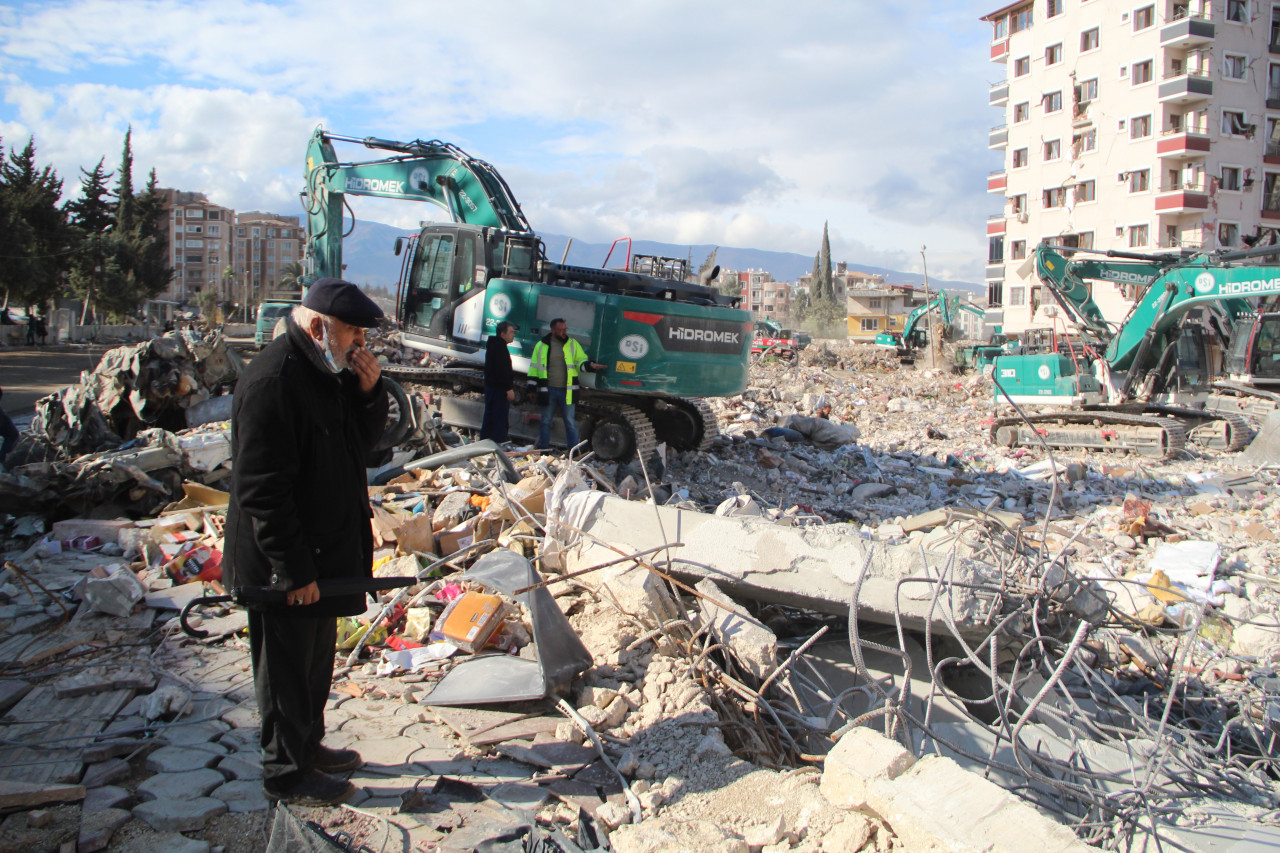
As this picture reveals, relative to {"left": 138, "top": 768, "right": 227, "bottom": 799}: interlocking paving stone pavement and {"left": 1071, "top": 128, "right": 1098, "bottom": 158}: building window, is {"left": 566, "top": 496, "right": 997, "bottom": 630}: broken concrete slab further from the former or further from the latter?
{"left": 1071, "top": 128, "right": 1098, "bottom": 158}: building window

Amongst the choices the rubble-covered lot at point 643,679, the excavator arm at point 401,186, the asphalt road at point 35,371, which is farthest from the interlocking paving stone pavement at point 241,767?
the asphalt road at point 35,371

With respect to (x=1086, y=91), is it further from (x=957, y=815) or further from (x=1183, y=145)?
(x=957, y=815)

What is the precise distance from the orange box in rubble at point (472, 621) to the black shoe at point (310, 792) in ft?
3.91

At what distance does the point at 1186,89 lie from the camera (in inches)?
1427

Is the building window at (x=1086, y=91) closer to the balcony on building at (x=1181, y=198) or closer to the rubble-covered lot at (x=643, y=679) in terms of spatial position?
the balcony on building at (x=1181, y=198)

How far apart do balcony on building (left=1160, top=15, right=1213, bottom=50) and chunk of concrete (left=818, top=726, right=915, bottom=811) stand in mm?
44213

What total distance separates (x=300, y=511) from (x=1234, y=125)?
1847 inches

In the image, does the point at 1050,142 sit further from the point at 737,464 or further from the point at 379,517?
the point at 379,517

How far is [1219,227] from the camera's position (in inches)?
1465

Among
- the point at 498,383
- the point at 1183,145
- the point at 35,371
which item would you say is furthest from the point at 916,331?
the point at 35,371

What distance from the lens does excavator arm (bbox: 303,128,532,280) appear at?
9.78m

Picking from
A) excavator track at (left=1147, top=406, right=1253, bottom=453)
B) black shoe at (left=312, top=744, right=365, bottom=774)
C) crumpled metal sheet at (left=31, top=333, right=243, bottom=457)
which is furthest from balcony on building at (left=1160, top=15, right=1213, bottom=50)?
black shoe at (left=312, top=744, right=365, bottom=774)

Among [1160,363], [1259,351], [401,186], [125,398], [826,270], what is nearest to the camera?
[125,398]

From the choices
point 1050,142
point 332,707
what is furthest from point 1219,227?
point 332,707
